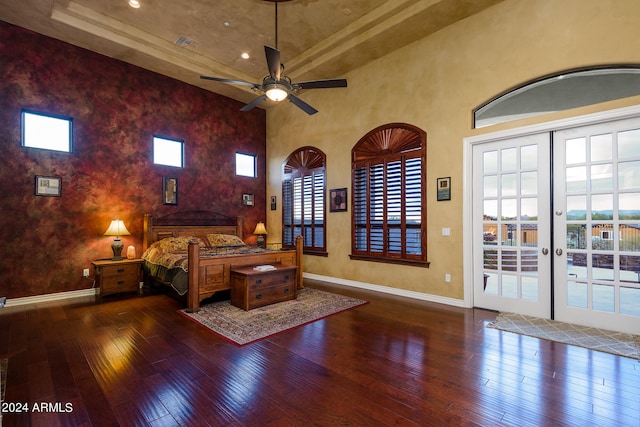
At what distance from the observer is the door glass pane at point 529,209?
384 centimetres

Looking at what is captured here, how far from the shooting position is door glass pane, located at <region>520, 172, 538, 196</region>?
12.6ft

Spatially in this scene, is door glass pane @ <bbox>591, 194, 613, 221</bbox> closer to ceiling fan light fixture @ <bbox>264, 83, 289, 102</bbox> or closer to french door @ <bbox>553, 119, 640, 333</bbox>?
french door @ <bbox>553, 119, 640, 333</bbox>

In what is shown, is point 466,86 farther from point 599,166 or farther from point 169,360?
point 169,360

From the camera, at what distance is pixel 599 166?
3.45 m

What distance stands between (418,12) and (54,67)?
18.5 ft

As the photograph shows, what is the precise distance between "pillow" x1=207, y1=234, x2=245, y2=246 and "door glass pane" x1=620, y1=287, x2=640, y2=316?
580cm

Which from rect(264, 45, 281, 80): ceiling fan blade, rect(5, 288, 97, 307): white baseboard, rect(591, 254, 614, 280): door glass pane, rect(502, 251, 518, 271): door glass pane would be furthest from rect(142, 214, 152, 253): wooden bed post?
rect(591, 254, 614, 280): door glass pane

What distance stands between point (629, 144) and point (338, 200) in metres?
4.07

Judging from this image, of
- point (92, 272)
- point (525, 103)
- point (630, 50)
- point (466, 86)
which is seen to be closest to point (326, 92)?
A: point (466, 86)

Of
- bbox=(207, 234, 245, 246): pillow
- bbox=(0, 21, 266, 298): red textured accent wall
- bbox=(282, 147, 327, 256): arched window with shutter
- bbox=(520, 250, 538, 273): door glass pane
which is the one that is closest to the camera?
bbox=(520, 250, 538, 273): door glass pane

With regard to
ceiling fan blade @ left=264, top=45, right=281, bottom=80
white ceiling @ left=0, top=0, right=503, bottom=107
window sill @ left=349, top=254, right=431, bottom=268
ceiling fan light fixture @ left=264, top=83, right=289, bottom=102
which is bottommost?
window sill @ left=349, top=254, right=431, bottom=268

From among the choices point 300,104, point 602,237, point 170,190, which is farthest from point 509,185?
point 170,190

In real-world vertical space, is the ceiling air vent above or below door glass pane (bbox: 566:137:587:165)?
above

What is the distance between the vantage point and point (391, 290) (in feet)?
16.8
